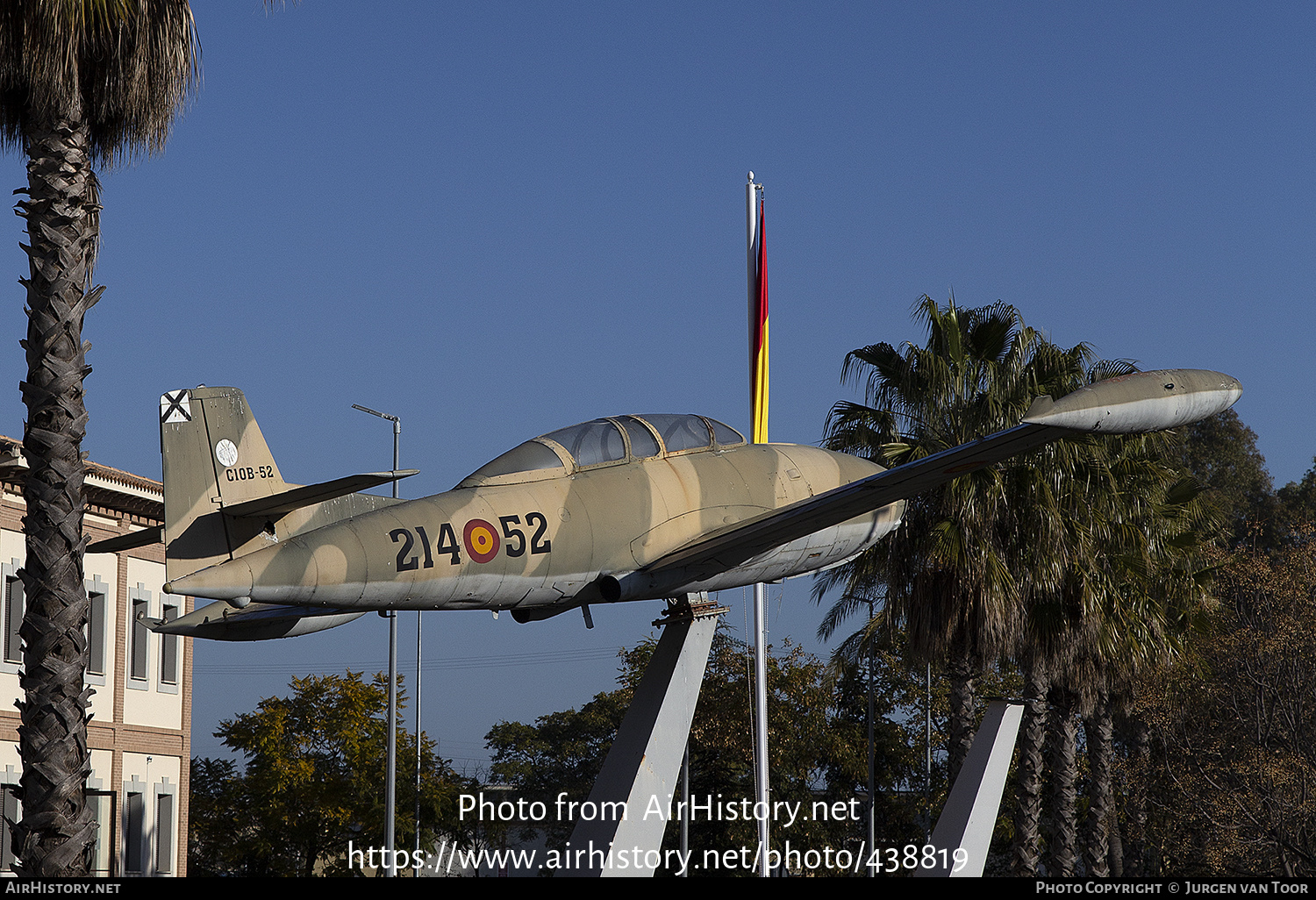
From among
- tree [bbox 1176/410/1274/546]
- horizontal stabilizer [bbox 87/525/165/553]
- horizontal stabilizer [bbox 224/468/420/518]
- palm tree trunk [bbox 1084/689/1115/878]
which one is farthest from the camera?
tree [bbox 1176/410/1274/546]

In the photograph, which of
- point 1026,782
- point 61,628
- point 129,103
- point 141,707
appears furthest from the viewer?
point 141,707

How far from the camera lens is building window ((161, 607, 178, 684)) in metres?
33.5

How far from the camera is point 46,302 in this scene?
45.8 ft

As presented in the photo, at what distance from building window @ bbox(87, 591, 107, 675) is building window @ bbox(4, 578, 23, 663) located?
2.30 metres

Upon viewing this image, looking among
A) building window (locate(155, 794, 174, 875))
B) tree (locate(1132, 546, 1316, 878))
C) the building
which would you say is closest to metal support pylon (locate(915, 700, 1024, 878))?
tree (locate(1132, 546, 1316, 878))

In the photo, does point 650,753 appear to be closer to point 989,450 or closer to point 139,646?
point 989,450

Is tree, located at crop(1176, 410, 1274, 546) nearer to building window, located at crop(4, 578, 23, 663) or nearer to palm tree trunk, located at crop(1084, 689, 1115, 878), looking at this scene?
palm tree trunk, located at crop(1084, 689, 1115, 878)

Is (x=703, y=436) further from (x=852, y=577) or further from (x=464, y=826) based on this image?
(x=464, y=826)

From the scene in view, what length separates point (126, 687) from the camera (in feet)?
104

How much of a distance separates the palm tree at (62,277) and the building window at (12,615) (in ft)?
51.2

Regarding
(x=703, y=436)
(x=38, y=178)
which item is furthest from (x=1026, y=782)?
(x=38, y=178)

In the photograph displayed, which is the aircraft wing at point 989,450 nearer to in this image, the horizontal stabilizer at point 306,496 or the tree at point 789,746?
the horizontal stabilizer at point 306,496

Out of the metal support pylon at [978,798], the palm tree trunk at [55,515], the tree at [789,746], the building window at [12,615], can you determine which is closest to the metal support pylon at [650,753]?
the palm tree trunk at [55,515]

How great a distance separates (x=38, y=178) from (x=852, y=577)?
16029 mm
